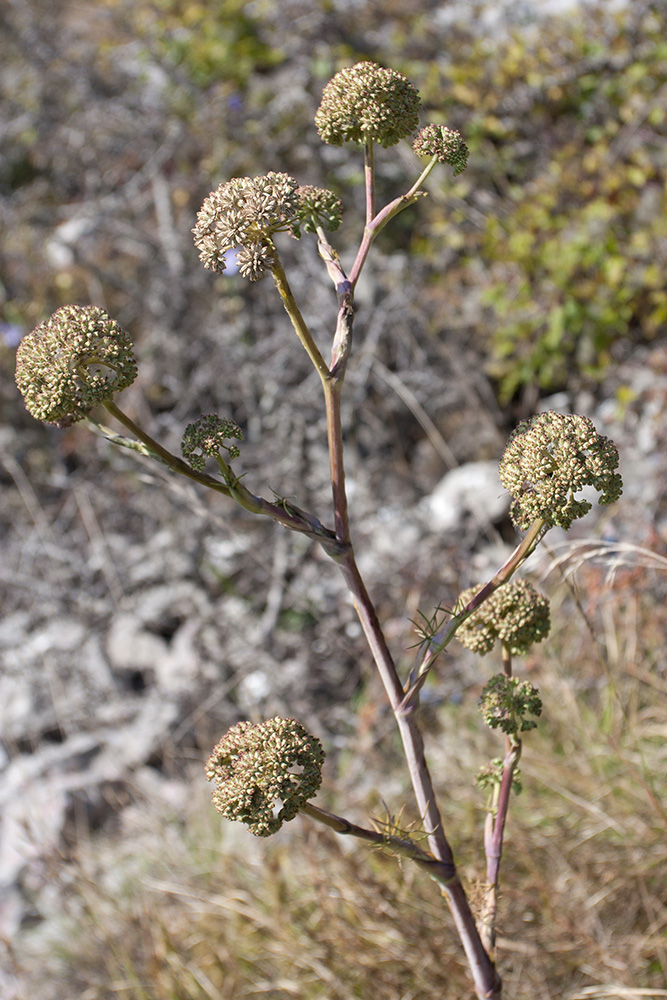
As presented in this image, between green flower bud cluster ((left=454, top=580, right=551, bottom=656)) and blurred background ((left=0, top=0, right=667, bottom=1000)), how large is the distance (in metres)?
0.92

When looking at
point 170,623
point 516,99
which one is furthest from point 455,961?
point 516,99

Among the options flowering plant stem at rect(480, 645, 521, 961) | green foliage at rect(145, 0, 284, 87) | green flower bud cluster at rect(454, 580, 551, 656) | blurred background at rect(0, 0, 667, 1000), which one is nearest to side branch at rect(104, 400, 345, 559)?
green flower bud cluster at rect(454, 580, 551, 656)

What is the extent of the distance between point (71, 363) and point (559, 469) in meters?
0.62

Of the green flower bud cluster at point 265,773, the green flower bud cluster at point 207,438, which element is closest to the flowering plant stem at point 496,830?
the green flower bud cluster at point 265,773

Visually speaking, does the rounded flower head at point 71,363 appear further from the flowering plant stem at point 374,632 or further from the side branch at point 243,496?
the flowering plant stem at point 374,632

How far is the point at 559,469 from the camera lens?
3.40ft

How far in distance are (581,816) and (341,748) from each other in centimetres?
134

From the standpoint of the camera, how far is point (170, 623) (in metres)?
4.65

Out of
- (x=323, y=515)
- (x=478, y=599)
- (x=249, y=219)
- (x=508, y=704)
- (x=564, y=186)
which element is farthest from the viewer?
(x=564, y=186)

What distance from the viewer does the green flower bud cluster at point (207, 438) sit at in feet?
3.50

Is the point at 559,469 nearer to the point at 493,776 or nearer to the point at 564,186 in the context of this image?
the point at 493,776

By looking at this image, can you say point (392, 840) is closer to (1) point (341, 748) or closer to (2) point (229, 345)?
(1) point (341, 748)

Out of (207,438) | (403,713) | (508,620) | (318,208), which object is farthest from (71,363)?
(508,620)

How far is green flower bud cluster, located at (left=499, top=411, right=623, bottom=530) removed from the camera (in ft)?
3.38
